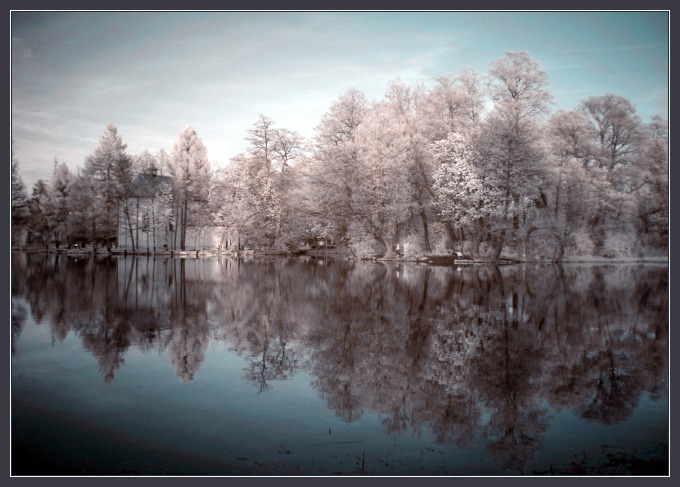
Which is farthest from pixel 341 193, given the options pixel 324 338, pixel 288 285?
pixel 324 338

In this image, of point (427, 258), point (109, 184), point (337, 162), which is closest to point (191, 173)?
point (109, 184)

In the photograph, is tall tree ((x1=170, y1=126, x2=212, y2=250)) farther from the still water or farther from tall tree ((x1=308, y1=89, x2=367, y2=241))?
the still water

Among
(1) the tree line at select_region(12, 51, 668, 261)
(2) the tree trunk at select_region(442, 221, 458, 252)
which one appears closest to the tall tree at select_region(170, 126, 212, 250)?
(1) the tree line at select_region(12, 51, 668, 261)

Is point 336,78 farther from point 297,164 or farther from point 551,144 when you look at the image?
point 297,164

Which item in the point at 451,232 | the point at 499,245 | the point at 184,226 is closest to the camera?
the point at 499,245

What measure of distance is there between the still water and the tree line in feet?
35.3

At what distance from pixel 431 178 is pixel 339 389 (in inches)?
1085

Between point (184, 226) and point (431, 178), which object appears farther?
point (184, 226)

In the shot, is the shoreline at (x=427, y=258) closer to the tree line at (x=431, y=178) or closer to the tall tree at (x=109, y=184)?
the tree line at (x=431, y=178)

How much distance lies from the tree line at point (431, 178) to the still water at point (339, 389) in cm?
1077

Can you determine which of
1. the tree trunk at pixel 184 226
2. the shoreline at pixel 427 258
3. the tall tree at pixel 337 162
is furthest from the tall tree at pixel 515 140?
the tree trunk at pixel 184 226

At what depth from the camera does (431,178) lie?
107ft

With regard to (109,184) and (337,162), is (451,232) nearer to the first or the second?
(337,162)

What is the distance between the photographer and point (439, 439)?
4.86 metres
